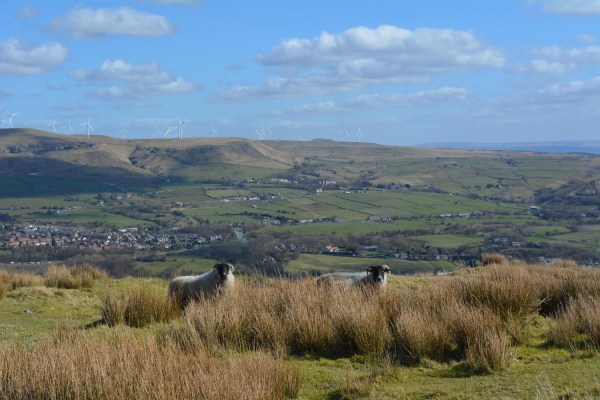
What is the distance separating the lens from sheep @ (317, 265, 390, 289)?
43.1 ft

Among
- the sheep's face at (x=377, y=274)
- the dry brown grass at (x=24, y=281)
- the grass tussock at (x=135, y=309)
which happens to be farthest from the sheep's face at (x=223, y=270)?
the dry brown grass at (x=24, y=281)

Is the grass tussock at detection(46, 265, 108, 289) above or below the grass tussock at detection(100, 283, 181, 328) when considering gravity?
below

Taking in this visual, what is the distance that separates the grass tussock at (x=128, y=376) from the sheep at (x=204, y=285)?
6356 mm

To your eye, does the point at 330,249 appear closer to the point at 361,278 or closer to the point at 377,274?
the point at 361,278

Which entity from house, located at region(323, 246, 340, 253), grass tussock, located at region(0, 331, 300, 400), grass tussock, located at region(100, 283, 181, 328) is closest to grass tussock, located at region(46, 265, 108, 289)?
grass tussock, located at region(100, 283, 181, 328)

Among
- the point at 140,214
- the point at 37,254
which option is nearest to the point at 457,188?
the point at 140,214

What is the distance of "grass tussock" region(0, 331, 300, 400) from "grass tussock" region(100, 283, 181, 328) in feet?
14.4

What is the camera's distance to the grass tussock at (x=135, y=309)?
11.1m

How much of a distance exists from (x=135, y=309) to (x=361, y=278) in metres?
5.83

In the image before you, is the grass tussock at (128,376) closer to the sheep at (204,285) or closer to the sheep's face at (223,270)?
the sheep at (204,285)

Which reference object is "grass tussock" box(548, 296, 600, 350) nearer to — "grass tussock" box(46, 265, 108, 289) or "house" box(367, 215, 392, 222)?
"grass tussock" box(46, 265, 108, 289)

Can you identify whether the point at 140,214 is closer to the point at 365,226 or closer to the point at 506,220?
the point at 365,226

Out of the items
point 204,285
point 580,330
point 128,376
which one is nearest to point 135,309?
point 204,285

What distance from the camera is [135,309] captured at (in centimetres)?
1127
